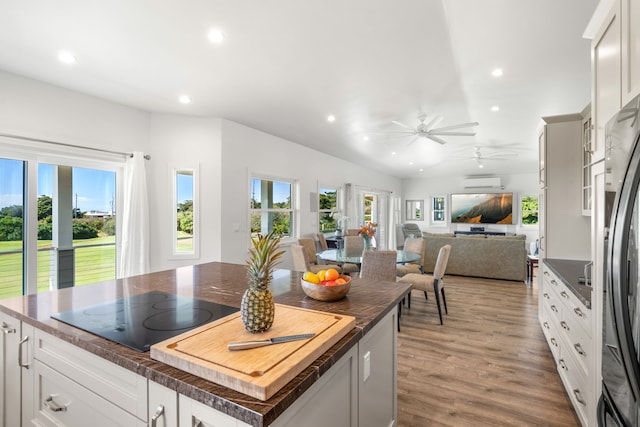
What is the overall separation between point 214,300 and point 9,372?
104 centimetres

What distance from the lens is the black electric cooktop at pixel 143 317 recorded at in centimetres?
112

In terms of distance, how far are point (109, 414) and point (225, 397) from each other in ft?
2.01

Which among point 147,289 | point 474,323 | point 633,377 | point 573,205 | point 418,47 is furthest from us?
point 474,323

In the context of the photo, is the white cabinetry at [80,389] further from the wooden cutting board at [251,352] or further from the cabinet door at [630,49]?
the cabinet door at [630,49]

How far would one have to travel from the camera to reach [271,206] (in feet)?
17.2

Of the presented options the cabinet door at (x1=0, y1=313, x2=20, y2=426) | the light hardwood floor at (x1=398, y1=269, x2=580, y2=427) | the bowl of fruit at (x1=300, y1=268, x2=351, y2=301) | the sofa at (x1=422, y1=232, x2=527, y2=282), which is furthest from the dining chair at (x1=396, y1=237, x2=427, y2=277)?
the cabinet door at (x1=0, y1=313, x2=20, y2=426)

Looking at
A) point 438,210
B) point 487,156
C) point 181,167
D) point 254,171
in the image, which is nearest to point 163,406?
point 181,167

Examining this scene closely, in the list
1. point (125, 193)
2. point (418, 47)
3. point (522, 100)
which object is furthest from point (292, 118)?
point (522, 100)

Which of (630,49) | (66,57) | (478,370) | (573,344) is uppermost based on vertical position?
(66,57)

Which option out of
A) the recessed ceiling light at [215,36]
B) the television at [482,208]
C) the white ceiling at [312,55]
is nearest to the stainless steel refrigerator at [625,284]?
the white ceiling at [312,55]

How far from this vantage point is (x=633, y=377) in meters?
0.73

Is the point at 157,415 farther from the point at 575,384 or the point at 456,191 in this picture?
the point at 456,191

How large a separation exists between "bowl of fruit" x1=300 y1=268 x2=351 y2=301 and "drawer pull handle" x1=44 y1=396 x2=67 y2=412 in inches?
43.3

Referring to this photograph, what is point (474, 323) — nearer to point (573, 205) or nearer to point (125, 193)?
point (573, 205)
